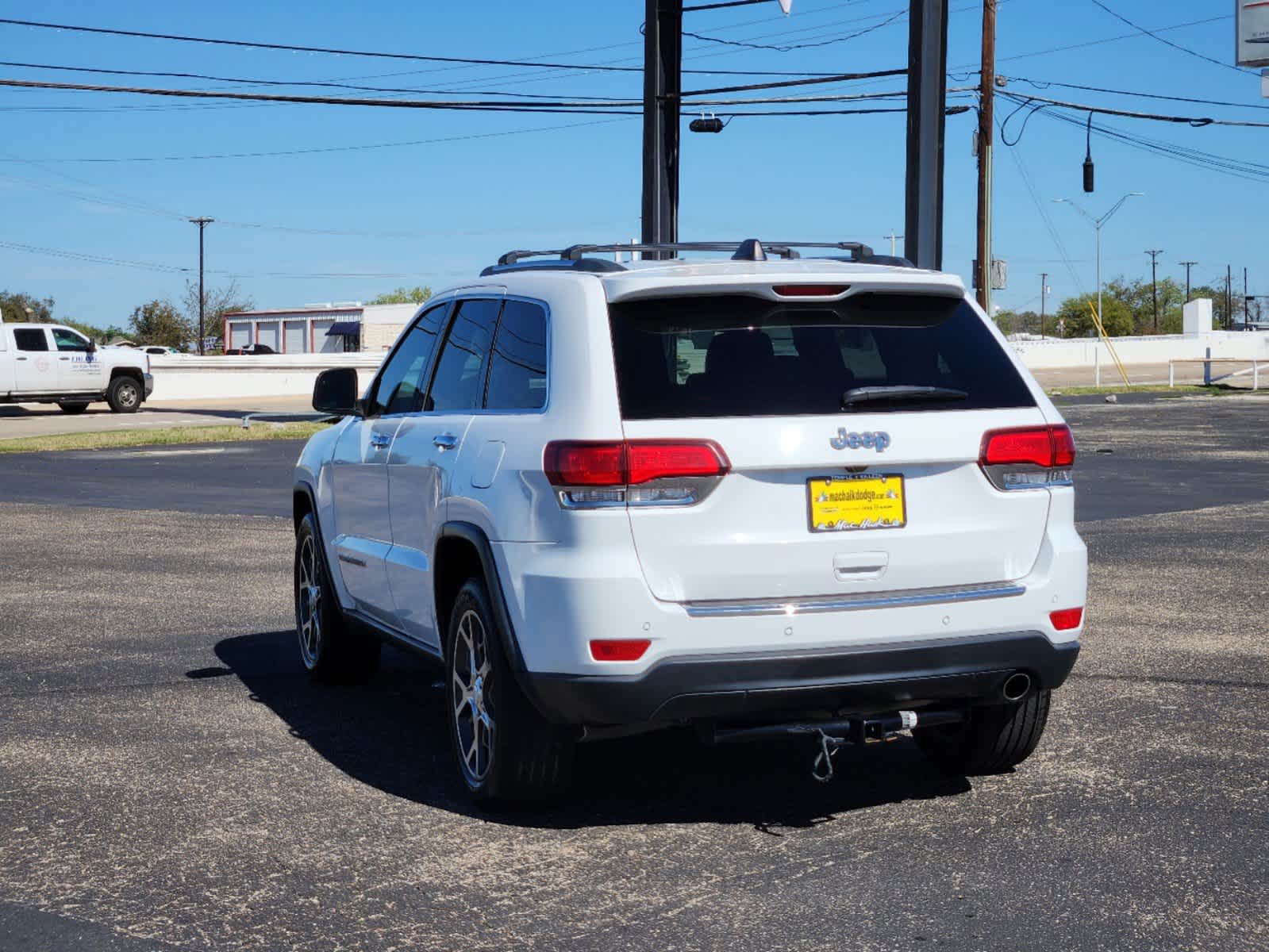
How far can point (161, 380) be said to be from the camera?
51875mm

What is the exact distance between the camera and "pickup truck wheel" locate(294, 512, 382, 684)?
7730 mm

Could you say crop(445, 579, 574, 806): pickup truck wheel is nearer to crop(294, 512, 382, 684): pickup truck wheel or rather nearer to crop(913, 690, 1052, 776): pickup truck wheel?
crop(913, 690, 1052, 776): pickup truck wheel

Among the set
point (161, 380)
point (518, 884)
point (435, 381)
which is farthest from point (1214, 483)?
point (161, 380)

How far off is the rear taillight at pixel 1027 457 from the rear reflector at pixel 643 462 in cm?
92

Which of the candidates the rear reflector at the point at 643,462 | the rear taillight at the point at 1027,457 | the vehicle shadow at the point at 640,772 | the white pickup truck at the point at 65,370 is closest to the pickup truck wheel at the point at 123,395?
the white pickup truck at the point at 65,370

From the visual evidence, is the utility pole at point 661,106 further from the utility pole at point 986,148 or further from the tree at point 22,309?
the tree at point 22,309

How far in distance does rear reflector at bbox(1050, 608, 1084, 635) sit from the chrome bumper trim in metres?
0.18

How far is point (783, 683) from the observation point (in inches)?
197

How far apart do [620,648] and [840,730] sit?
803 millimetres

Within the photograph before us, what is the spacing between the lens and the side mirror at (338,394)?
283 inches

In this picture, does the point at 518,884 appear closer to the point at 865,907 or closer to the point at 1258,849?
the point at 865,907

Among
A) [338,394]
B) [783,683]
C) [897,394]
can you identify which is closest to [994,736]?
[783,683]

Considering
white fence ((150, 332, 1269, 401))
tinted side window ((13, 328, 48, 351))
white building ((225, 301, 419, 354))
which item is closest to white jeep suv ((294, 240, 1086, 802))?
white fence ((150, 332, 1269, 401))

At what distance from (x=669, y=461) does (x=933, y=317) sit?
1.16 metres
